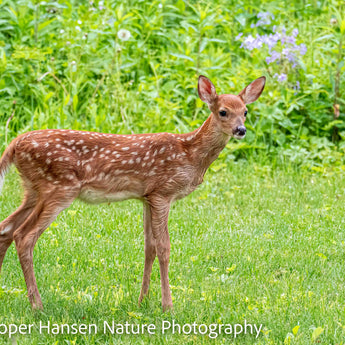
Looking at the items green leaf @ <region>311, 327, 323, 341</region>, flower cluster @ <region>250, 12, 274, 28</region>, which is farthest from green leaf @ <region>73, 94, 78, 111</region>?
green leaf @ <region>311, 327, 323, 341</region>

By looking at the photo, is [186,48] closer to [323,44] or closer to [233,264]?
[323,44]

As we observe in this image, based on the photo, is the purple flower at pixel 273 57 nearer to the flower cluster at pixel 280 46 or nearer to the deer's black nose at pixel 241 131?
the flower cluster at pixel 280 46

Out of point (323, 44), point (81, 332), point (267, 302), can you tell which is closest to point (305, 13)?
point (323, 44)

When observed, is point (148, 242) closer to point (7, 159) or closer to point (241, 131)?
point (241, 131)

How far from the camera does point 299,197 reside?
7723mm

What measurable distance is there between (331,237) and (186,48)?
3.90m

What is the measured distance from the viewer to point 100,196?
507cm

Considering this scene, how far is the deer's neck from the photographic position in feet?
17.3

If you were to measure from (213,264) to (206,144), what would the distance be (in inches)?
48.4

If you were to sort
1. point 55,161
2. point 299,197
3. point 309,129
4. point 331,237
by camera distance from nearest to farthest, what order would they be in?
point 55,161 < point 331,237 < point 299,197 < point 309,129

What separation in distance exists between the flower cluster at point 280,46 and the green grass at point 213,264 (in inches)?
75.2

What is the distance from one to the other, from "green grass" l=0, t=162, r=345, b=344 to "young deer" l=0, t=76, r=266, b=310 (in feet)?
0.94

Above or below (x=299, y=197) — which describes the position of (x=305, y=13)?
above

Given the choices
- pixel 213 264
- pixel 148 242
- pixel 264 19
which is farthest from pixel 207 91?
pixel 264 19
